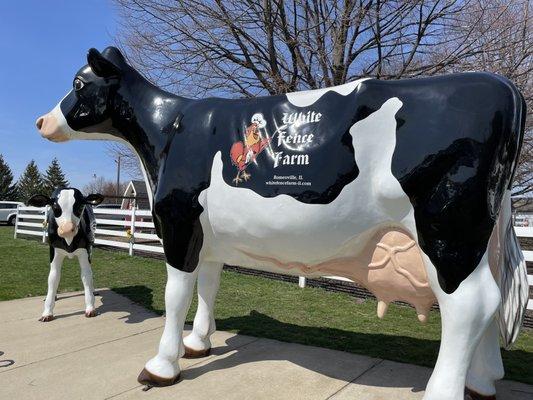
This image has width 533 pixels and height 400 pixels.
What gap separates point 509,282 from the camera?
281 cm

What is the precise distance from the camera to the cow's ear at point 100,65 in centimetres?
371

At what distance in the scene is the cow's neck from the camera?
366cm

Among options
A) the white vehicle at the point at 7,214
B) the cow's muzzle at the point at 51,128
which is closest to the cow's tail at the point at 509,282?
the cow's muzzle at the point at 51,128

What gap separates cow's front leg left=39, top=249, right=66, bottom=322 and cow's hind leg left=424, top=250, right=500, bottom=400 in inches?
185

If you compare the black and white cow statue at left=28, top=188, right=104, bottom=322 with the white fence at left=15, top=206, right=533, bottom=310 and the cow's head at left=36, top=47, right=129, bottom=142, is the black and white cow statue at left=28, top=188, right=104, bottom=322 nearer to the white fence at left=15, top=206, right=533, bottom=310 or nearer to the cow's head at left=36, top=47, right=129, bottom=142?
the cow's head at left=36, top=47, right=129, bottom=142

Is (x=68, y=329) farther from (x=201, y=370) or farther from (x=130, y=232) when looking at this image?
(x=130, y=232)

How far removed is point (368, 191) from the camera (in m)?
2.75

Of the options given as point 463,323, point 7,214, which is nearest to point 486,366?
point 463,323

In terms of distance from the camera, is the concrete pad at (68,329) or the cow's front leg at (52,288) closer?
the concrete pad at (68,329)

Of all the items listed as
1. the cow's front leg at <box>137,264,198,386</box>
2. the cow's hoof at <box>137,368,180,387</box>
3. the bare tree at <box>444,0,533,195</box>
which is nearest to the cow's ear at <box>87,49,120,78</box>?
the cow's front leg at <box>137,264,198,386</box>

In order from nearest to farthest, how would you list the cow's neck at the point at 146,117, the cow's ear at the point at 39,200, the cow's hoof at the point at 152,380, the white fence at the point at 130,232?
the cow's hoof at the point at 152,380 → the cow's neck at the point at 146,117 → the cow's ear at the point at 39,200 → the white fence at the point at 130,232

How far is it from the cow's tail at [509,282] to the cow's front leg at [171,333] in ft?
6.73

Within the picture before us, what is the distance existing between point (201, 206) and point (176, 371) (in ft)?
4.16

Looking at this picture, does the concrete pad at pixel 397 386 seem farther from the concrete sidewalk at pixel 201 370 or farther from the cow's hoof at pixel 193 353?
the cow's hoof at pixel 193 353
